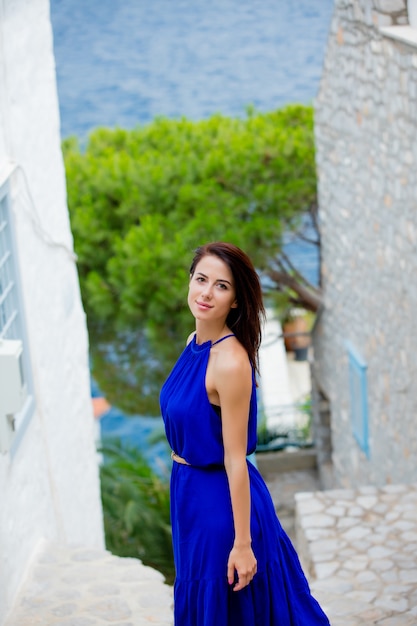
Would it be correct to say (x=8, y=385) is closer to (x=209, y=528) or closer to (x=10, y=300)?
(x=10, y=300)

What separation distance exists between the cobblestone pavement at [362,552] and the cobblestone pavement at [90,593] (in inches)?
34.0

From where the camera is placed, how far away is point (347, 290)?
9164mm

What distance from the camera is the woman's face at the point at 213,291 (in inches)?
115

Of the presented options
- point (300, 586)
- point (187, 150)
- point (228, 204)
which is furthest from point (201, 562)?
point (187, 150)

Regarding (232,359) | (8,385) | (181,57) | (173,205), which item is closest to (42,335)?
(8,385)

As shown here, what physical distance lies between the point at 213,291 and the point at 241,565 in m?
0.85

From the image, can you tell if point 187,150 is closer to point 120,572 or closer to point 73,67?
point 120,572

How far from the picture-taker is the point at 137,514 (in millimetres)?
8992

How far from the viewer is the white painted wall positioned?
16.8ft

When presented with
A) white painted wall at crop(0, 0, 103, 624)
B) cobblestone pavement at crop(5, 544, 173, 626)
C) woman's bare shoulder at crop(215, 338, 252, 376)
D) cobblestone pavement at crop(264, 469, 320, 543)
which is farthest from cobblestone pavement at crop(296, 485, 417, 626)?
cobblestone pavement at crop(264, 469, 320, 543)

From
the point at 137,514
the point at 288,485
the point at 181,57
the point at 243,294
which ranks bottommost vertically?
the point at 288,485

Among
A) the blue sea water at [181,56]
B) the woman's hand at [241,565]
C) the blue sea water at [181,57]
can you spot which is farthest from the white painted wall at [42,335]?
the blue sea water at [181,56]

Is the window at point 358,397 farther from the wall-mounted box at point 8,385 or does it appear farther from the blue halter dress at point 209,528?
the blue halter dress at point 209,528

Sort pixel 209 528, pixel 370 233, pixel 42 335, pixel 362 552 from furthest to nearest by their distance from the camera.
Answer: pixel 370 233 < pixel 42 335 < pixel 362 552 < pixel 209 528
